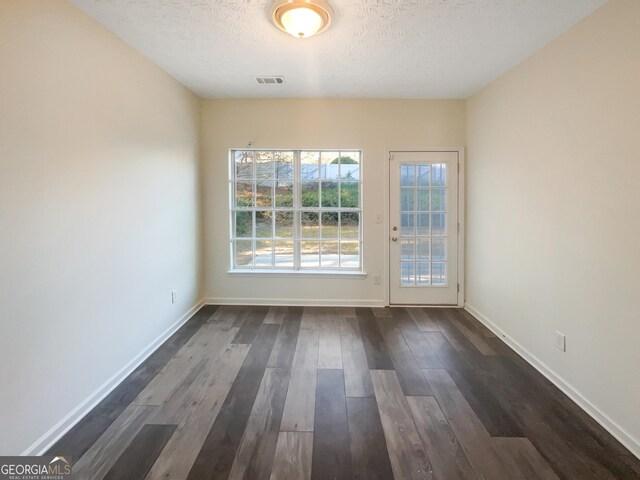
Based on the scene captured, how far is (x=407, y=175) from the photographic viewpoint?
12.7 feet

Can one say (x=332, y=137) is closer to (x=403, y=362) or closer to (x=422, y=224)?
(x=422, y=224)

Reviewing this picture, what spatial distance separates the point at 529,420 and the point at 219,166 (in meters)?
3.87

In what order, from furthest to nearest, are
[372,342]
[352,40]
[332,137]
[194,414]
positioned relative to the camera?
[332,137] < [372,342] < [352,40] < [194,414]

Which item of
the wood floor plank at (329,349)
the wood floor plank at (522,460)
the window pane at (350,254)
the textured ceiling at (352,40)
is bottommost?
the wood floor plank at (522,460)

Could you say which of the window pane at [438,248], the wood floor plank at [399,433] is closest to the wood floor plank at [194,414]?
the wood floor plank at [399,433]

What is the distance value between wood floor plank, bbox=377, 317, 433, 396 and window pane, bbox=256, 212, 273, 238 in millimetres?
1801

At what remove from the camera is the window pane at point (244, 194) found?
404 cm

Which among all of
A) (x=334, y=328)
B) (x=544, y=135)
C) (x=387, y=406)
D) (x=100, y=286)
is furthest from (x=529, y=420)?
(x=100, y=286)

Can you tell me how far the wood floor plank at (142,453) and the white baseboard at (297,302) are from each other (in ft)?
7.15

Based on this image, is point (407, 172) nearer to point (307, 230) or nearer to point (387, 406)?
point (307, 230)

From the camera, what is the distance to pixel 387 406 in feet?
6.66

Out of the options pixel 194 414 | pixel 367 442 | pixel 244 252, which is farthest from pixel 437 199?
pixel 194 414

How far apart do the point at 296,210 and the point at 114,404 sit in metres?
2.68

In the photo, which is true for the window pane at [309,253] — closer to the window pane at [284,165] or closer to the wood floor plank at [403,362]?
the window pane at [284,165]
